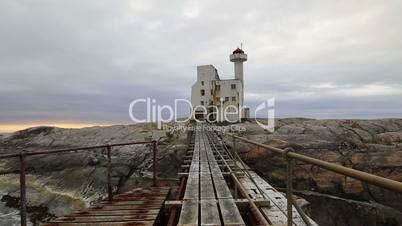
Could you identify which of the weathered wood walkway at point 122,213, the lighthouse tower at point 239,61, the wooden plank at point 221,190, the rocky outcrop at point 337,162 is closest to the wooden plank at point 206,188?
the wooden plank at point 221,190

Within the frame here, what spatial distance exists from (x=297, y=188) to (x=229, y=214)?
12508 millimetres

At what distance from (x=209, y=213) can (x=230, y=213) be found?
357mm

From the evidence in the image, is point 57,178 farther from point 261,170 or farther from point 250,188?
point 250,188

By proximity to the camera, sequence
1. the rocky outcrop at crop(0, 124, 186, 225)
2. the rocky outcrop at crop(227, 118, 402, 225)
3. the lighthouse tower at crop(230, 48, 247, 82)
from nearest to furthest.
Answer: the rocky outcrop at crop(227, 118, 402, 225)
the rocky outcrop at crop(0, 124, 186, 225)
the lighthouse tower at crop(230, 48, 247, 82)

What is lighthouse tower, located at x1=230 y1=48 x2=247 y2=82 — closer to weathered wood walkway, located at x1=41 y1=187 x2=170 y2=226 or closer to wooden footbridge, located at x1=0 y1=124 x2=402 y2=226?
wooden footbridge, located at x1=0 y1=124 x2=402 y2=226

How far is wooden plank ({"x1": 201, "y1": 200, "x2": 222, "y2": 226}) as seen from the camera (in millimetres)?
4551

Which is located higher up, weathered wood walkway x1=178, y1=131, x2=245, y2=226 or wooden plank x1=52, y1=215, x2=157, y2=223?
weathered wood walkway x1=178, y1=131, x2=245, y2=226

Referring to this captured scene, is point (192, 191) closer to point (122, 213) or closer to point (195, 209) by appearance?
point (195, 209)

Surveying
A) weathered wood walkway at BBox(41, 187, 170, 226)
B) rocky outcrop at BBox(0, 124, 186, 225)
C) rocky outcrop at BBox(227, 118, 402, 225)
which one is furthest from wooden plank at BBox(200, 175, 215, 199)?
rocky outcrop at BBox(0, 124, 186, 225)

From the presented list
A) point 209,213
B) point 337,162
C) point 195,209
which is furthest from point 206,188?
point 337,162

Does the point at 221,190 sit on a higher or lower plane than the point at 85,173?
higher

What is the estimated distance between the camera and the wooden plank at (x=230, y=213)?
4.52 m

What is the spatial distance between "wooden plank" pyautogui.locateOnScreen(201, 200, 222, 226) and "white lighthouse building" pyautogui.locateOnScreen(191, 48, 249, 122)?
137ft

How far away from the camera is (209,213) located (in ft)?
16.5
